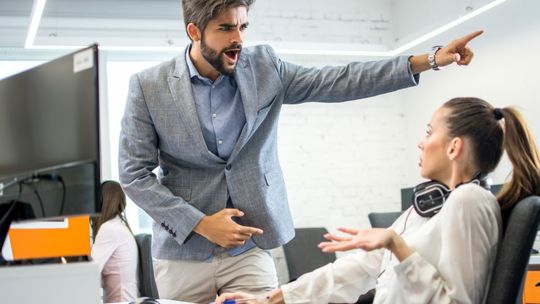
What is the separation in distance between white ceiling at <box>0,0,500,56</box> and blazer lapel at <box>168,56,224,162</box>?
10.2ft

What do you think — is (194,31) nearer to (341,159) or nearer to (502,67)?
(502,67)

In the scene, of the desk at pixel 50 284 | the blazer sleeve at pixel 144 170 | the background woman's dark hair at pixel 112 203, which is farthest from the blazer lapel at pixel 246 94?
the background woman's dark hair at pixel 112 203

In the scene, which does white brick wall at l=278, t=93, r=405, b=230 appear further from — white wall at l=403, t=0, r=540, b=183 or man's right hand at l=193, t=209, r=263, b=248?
man's right hand at l=193, t=209, r=263, b=248

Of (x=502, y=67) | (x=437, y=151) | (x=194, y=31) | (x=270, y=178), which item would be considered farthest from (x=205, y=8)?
(x=502, y=67)

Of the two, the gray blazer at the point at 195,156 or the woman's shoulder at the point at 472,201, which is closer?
the woman's shoulder at the point at 472,201

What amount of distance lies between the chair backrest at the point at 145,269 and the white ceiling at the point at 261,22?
221 cm

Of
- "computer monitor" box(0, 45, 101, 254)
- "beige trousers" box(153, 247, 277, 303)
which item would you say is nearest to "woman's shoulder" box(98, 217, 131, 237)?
"beige trousers" box(153, 247, 277, 303)

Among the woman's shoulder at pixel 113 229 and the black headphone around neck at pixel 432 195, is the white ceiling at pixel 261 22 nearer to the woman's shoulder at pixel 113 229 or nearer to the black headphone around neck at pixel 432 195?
the woman's shoulder at pixel 113 229

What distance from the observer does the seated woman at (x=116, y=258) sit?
323 centimetres

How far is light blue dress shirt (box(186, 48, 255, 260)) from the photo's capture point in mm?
1850

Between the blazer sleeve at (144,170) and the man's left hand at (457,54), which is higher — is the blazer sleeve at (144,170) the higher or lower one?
the lower one

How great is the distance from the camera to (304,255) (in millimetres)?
5273

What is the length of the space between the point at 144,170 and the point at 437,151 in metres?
0.83

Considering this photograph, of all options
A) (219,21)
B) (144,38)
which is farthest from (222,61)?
(144,38)
